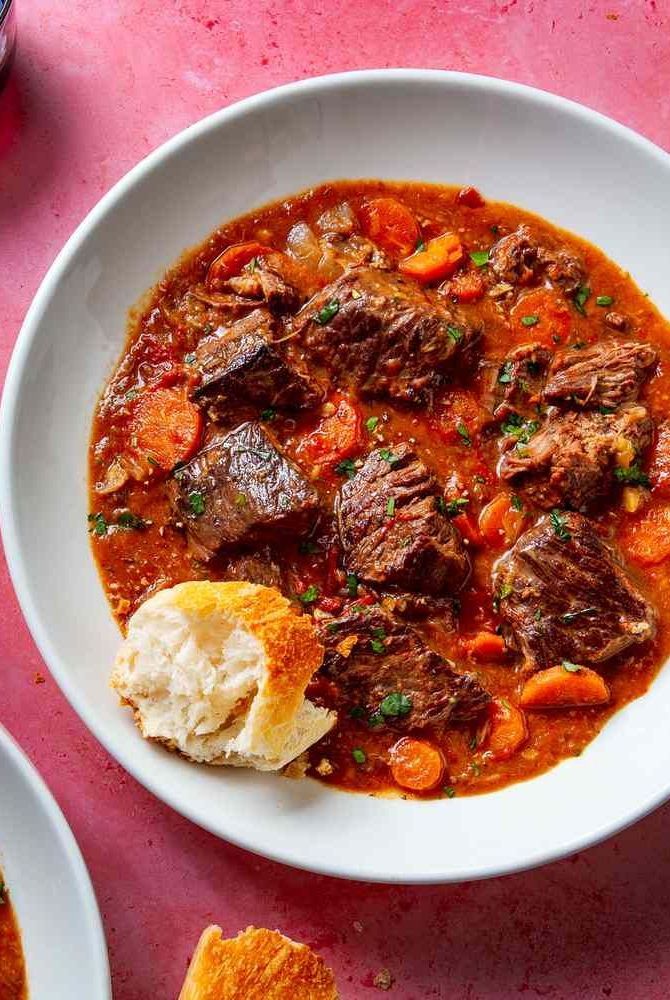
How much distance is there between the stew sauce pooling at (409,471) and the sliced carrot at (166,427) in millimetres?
12

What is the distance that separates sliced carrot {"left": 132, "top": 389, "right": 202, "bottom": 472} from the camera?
6027 millimetres

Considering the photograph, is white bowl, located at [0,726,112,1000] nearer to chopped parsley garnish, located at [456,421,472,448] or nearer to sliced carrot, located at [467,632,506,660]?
sliced carrot, located at [467,632,506,660]

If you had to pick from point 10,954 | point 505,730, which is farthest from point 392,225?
point 10,954

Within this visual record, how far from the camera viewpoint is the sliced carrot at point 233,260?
620 cm

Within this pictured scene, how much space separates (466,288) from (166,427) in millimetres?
1816

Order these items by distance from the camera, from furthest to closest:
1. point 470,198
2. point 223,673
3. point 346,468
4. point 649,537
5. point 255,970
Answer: point 470,198, point 649,537, point 346,468, point 255,970, point 223,673

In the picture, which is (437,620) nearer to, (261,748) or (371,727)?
(371,727)

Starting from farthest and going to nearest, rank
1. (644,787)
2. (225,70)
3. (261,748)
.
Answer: (225,70) < (644,787) < (261,748)

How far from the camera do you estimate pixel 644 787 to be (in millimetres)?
5789

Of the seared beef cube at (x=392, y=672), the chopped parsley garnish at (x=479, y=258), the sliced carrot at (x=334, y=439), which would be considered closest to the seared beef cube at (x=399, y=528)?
the sliced carrot at (x=334, y=439)

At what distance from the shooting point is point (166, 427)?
604cm

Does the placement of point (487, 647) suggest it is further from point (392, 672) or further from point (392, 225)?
point (392, 225)

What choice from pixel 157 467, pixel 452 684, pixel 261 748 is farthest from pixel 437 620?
pixel 157 467

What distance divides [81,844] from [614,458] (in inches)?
138
